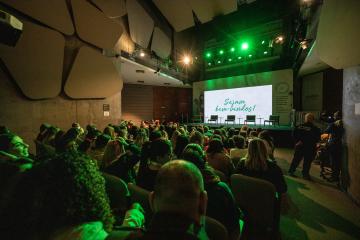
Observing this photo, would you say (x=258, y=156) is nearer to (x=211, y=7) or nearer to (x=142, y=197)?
(x=142, y=197)

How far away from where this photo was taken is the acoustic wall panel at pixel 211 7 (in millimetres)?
9673

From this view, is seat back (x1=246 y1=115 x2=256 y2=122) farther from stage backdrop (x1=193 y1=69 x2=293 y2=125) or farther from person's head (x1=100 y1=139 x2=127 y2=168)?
person's head (x1=100 y1=139 x2=127 y2=168)

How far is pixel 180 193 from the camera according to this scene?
0.76 m

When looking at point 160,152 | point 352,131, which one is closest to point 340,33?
point 352,131

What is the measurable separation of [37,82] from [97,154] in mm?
3610

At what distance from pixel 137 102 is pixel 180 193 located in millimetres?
13805

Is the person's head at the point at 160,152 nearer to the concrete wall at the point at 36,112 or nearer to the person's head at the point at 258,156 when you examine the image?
the person's head at the point at 258,156

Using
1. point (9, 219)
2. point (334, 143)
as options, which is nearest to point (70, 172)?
point (9, 219)

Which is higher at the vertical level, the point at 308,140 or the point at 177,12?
the point at 177,12

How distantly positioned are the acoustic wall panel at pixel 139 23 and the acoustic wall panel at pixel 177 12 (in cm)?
118

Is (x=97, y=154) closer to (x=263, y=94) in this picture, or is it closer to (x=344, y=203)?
(x=344, y=203)

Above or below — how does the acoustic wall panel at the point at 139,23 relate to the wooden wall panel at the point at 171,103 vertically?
above

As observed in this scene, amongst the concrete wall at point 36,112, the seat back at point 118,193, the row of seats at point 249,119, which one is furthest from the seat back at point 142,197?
the row of seats at point 249,119

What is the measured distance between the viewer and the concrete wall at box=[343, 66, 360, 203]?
→ 3.24 metres
